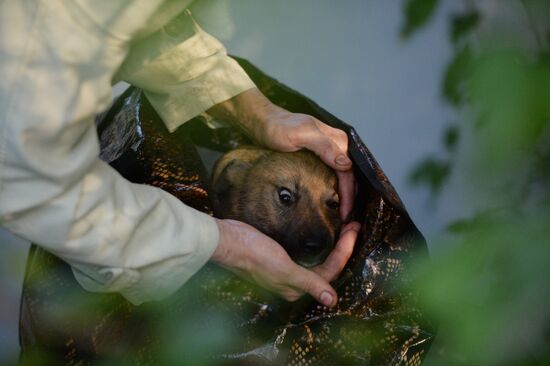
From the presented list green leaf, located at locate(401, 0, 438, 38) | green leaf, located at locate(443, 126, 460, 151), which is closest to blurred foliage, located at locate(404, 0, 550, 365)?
green leaf, located at locate(401, 0, 438, 38)

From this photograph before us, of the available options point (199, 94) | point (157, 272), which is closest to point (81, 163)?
point (157, 272)

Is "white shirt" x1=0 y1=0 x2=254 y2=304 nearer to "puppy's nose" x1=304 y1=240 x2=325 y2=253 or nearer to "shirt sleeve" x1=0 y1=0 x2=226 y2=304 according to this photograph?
"shirt sleeve" x1=0 y1=0 x2=226 y2=304

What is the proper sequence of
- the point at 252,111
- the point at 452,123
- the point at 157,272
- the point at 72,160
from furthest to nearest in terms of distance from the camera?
the point at 252,111 < the point at 452,123 < the point at 157,272 < the point at 72,160

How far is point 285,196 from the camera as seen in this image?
69.8 inches

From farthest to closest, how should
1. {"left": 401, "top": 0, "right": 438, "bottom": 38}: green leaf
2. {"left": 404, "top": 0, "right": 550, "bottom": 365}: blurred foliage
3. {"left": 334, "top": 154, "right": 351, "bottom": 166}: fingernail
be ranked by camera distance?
1. {"left": 334, "top": 154, "right": 351, "bottom": 166}: fingernail
2. {"left": 401, "top": 0, "right": 438, "bottom": 38}: green leaf
3. {"left": 404, "top": 0, "right": 550, "bottom": 365}: blurred foliage

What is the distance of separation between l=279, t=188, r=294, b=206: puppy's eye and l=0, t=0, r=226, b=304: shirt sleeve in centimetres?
70

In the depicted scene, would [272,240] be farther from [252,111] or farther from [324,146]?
[252,111]

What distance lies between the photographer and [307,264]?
1597 mm

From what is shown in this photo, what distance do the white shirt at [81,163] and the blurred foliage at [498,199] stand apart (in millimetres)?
436

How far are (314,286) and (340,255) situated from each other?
0.52 ft

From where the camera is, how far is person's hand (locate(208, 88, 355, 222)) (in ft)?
5.20

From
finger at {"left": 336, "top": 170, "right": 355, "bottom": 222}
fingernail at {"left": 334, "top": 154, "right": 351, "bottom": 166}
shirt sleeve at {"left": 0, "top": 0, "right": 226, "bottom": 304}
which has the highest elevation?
shirt sleeve at {"left": 0, "top": 0, "right": 226, "bottom": 304}

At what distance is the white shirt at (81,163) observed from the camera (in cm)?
80

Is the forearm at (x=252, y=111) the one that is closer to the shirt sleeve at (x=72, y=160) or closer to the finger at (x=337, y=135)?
the finger at (x=337, y=135)
